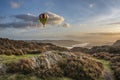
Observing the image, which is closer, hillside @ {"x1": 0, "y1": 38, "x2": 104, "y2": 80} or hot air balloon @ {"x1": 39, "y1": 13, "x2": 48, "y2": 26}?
hillside @ {"x1": 0, "y1": 38, "x2": 104, "y2": 80}

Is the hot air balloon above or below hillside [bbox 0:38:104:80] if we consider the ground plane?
above

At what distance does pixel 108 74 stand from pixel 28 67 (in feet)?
25.9

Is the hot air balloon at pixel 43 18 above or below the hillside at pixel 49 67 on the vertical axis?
above

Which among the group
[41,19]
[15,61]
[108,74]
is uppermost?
[41,19]

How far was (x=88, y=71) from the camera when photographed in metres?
22.3

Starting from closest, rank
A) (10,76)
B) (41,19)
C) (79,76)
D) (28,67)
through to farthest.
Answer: (10,76)
(28,67)
(79,76)
(41,19)

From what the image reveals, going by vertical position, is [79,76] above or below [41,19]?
below

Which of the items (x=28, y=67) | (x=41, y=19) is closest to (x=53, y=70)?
(x=28, y=67)

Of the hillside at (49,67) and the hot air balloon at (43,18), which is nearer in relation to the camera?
the hillside at (49,67)

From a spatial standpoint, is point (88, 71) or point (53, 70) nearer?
point (53, 70)

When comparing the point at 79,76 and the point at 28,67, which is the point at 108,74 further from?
the point at 28,67

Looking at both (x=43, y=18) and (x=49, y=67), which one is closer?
(x=49, y=67)

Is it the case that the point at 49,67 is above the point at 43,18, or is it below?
below

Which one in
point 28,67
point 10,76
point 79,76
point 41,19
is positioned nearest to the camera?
point 10,76
